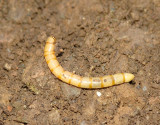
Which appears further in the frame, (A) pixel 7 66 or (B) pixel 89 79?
(A) pixel 7 66

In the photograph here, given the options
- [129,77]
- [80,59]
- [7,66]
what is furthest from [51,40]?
[129,77]

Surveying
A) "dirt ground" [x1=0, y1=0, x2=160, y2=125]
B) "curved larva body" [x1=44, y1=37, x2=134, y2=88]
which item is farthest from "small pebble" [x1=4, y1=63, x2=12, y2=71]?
"curved larva body" [x1=44, y1=37, x2=134, y2=88]

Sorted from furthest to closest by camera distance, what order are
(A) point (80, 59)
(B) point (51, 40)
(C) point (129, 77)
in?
(B) point (51, 40) < (A) point (80, 59) < (C) point (129, 77)

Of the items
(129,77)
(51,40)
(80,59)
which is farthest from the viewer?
(51,40)

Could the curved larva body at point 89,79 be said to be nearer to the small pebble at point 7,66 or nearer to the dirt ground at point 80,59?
the dirt ground at point 80,59

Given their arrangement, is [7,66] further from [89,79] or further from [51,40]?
[89,79]

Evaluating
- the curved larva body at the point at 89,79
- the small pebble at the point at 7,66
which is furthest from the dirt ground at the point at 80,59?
the curved larva body at the point at 89,79

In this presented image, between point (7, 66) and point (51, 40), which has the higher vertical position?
point (51, 40)

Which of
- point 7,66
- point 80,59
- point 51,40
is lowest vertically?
point 7,66

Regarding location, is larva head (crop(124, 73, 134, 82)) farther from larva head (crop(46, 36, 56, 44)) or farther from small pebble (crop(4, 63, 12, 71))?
small pebble (crop(4, 63, 12, 71))
